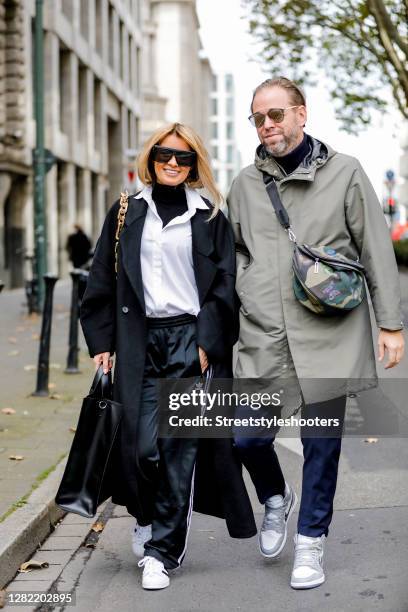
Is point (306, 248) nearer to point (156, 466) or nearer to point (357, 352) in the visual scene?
point (357, 352)

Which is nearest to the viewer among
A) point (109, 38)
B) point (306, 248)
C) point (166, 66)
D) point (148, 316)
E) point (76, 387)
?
Answer: point (306, 248)

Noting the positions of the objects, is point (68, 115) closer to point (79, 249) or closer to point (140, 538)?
point (79, 249)

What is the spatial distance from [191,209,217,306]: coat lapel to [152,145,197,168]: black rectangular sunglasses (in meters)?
0.26

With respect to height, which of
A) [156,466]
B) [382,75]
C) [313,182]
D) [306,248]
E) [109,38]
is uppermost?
[109,38]

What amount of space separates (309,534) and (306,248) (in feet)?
3.86

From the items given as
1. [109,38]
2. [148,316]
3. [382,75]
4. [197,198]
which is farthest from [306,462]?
[109,38]

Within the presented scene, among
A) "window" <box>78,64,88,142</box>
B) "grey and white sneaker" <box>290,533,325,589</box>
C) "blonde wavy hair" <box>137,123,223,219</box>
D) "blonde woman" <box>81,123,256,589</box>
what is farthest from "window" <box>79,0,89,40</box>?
"grey and white sneaker" <box>290,533,325,589</box>

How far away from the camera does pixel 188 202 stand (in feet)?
14.7


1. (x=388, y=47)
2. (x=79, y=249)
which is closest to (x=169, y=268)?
(x=388, y=47)

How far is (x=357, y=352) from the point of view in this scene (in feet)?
13.9

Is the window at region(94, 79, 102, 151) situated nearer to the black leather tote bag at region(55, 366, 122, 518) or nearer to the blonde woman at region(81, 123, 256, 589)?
the blonde woman at region(81, 123, 256, 589)

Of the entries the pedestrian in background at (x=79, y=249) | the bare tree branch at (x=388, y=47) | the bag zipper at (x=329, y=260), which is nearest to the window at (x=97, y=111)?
the pedestrian in background at (x=79, y=249)

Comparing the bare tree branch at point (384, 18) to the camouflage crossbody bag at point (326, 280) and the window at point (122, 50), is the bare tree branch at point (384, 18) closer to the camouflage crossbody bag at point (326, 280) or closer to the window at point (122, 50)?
the camouflage crossbody bag at point (326, 280)

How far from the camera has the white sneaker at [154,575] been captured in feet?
14.2
